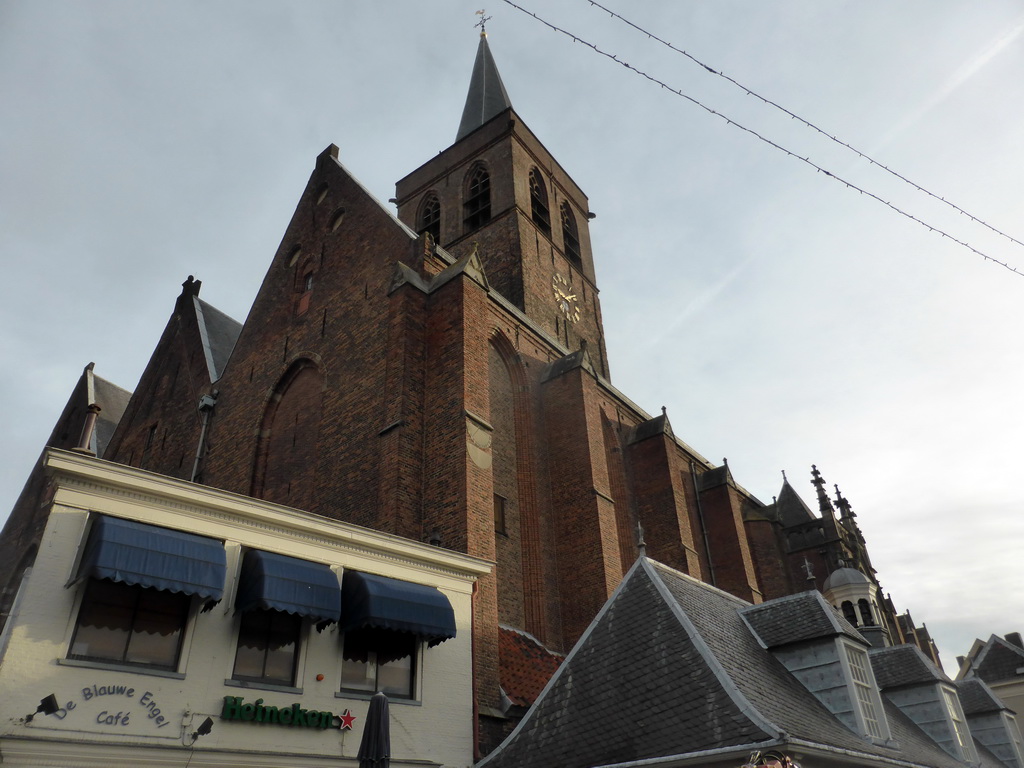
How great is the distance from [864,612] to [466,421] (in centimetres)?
1821

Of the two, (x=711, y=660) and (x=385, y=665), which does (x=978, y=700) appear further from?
(x=385, y=665)

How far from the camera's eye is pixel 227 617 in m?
10.5

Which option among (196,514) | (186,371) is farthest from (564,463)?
(186,371)

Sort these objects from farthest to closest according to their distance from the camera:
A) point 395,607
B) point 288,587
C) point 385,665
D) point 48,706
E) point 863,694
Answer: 1. point 385,665
2. point 863,694
3. point 395,607
4. point 288,587
5. point 48,706

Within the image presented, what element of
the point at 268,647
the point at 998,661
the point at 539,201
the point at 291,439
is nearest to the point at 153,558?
the point at 268,647

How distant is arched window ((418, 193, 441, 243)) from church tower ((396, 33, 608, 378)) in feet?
0.15

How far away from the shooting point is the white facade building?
8.96 meters

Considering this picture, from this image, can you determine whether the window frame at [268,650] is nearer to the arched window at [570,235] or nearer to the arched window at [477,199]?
the arched window at [477,199]

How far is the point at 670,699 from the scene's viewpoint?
1009 centimetres

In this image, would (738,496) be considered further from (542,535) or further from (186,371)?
(186,371)

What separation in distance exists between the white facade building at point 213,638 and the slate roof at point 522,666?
1402 millimetres

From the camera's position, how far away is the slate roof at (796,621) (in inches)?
468

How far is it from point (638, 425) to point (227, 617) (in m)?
17.9

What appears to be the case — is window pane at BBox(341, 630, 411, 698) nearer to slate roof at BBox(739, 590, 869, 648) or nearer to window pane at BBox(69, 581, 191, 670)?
window pane at BBox(69, 581, 191, 670)
